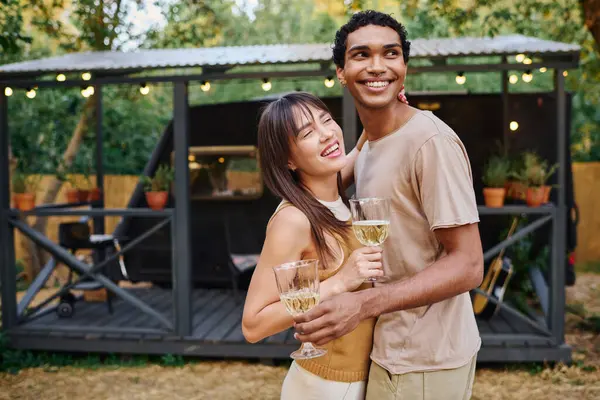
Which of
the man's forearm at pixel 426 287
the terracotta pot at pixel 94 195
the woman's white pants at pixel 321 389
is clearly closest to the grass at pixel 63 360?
the terracotta pot at pixel 94 195

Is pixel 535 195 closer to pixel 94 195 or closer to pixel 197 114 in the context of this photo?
pixel 197 114

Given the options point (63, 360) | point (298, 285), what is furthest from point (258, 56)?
point (298, 285)

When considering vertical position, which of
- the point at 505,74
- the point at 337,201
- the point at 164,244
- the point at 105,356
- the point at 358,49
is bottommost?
the point at 105,356

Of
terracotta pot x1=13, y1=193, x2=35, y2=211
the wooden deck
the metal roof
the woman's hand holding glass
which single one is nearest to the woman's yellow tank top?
the woman's hand holding glass

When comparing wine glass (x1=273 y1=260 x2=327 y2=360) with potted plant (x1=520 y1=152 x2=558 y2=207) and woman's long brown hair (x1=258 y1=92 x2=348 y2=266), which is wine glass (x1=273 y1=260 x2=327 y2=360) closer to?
woman's long brown hair (x1=258 y1=92 x2=348 y2=266)

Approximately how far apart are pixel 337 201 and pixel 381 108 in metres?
0.34

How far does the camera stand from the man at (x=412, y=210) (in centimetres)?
176

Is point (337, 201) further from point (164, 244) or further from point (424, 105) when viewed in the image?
point (164, 244)

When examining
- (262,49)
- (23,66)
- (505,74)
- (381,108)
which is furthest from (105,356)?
(381,108)

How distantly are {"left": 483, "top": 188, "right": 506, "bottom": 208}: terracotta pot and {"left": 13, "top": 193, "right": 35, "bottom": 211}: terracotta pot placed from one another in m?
4.59

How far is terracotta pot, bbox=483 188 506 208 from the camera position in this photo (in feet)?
19.8

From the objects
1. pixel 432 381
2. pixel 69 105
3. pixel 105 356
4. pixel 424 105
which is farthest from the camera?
pixel 69 105

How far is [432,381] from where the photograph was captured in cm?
189

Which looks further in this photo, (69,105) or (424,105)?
(69,105)
